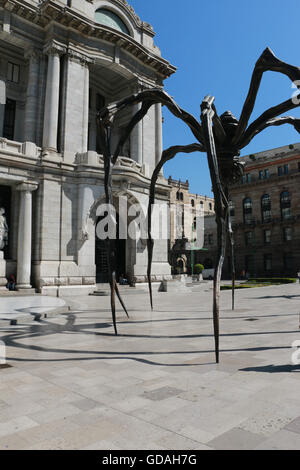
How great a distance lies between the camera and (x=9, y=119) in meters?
26.2

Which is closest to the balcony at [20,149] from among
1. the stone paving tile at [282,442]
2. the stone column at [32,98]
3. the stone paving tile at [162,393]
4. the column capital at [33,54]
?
the stone column at [32,98]

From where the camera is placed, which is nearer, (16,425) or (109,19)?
(16,425)

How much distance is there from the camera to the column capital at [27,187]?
21.9 m

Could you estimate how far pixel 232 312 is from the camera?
1230 cm

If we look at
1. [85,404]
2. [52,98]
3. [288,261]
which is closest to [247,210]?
[288,261]


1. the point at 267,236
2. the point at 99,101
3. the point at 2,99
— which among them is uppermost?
the point at 99,101

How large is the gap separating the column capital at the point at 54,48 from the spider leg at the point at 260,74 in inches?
859

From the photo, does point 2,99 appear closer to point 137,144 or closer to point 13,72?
point 13,72

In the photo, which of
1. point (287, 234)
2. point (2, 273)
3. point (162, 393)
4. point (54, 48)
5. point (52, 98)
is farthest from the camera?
point (287, 234)

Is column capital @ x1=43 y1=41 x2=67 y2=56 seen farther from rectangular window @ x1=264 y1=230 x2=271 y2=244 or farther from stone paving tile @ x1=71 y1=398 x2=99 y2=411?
rectangular window @ x1=264 y1=230 x2=271 y2=244

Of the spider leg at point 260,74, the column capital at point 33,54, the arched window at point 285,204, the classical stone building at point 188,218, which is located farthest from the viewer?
the classical stone building at point 188,218

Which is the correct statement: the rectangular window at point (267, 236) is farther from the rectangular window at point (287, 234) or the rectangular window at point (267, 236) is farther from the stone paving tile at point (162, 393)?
the stone paving tile at point (162, 393)

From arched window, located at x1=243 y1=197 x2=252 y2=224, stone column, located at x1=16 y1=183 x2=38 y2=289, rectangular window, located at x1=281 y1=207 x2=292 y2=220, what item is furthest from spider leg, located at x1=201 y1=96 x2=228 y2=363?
arched window, located at x1=243 y1=197 x2=252 y2=224

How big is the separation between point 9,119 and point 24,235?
10358mm
